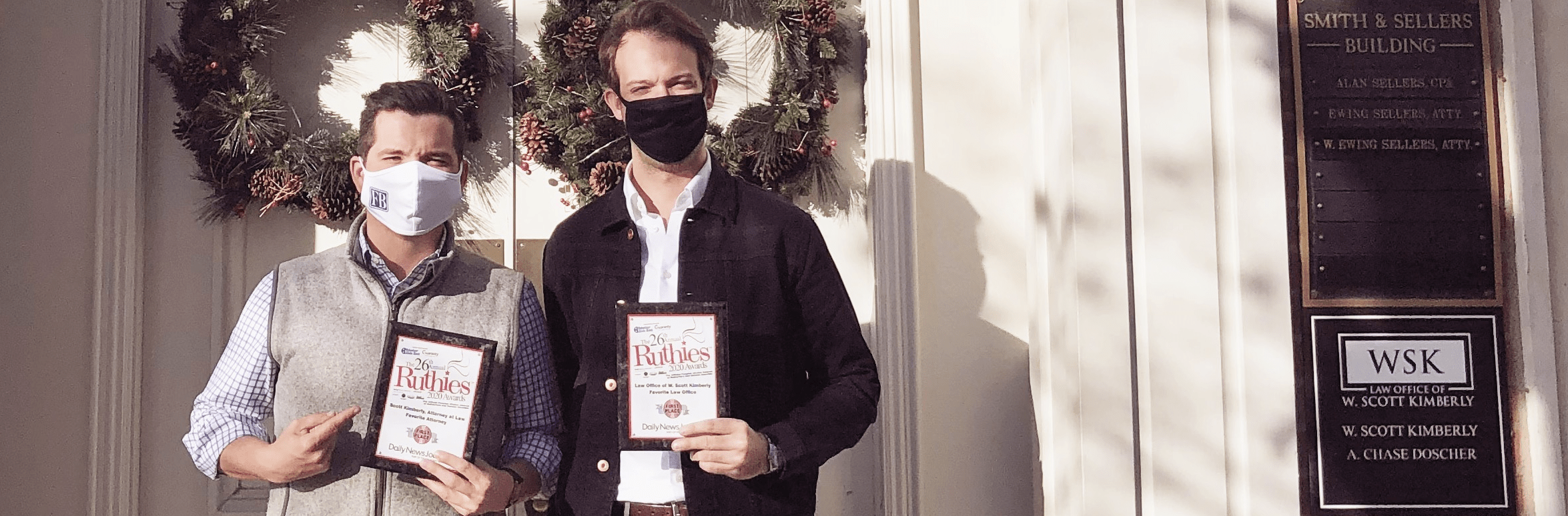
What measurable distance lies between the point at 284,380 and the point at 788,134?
142cm

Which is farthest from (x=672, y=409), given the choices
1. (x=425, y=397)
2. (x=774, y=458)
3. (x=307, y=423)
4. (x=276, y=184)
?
(x=276, y=184)

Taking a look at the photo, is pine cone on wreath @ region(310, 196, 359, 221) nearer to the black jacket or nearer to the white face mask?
the white face mask

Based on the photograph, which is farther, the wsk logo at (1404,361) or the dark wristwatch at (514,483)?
the wsk logo at (1404,361)

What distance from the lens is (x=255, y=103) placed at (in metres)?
2.83

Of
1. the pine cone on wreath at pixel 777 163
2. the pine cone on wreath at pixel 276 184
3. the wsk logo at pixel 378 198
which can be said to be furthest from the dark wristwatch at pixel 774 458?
the pine cone on wreath at pixel 276 184

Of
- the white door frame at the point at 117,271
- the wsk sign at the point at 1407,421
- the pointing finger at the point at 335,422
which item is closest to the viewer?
the pointing finger at the point at 335,422

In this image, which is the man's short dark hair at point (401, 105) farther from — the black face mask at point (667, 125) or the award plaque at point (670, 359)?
the award plaque at point (670, 359)

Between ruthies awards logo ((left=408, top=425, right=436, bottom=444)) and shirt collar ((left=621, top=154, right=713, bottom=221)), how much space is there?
0.60 meters

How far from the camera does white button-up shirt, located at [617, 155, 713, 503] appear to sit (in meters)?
2.13

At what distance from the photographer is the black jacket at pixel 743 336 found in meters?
2.14

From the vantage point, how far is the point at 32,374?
2.80m

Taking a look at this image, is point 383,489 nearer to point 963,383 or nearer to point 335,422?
point 335,422

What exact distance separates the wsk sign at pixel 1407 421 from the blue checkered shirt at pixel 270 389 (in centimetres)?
182

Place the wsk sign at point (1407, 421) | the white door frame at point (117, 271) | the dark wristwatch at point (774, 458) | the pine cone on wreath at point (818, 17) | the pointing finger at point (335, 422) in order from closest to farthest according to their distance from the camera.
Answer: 1. the pointing finger at point (335, 422)
2. the dark wristwatch at point (774, 458)
3. the wsk sign at point (1407, 421)
4. the white door frame at point (117, 271)
5. the pine cone on wreath at point (818, 17)
